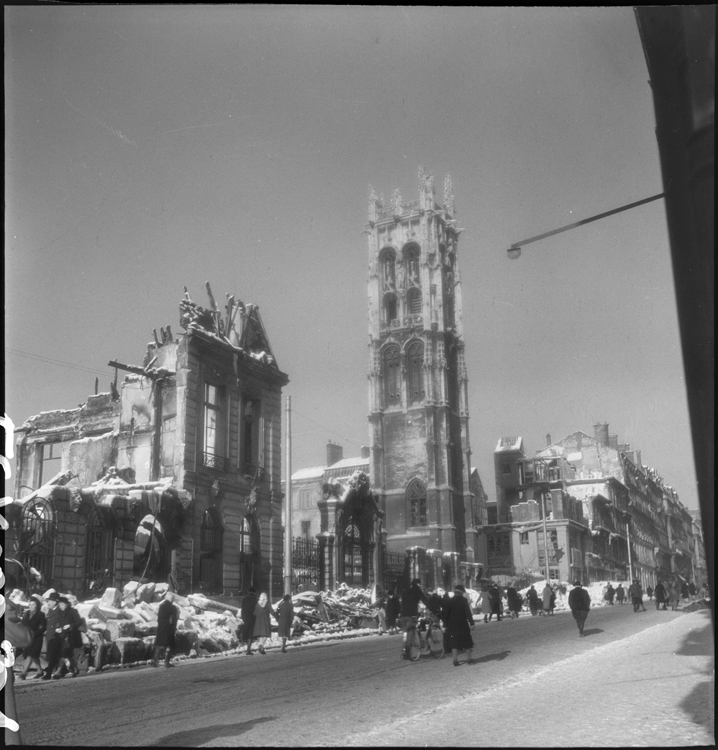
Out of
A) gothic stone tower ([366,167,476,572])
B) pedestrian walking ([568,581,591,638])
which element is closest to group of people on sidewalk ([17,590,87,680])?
gothic stone tower ([366,167,476,572])

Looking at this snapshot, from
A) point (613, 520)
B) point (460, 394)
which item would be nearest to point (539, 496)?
point (613, 520)

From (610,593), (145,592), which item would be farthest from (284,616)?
(610,593)

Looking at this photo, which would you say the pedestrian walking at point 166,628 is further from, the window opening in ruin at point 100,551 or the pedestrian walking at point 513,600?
the pedestrian walking at point 513,600

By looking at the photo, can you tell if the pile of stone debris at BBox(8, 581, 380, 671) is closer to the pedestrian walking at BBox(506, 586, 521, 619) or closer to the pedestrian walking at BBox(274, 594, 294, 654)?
the pedestrian walking at BBox(274, 594, 294, 654)

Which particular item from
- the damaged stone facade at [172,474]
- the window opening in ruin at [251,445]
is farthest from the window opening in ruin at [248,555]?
the window opening in ruin at [251,445]

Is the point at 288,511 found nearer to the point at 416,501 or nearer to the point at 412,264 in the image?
the point at 416,501

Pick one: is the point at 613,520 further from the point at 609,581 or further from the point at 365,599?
A: the point at 365,599

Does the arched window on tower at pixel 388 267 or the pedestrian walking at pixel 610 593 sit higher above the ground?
the arched window on tower at pixel 388 267
